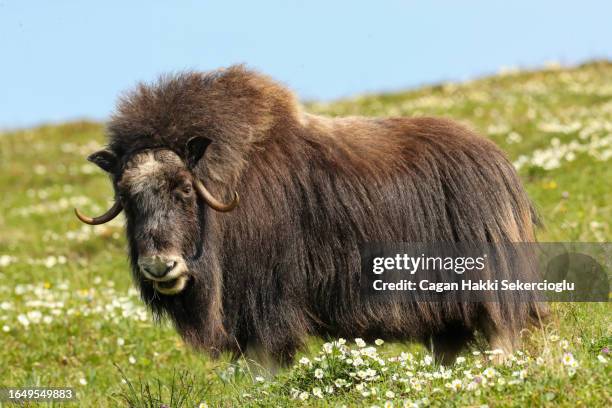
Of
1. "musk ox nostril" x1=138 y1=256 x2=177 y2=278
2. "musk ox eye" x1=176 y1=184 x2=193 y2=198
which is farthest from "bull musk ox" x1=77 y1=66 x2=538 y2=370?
"musk ox nostril" x1=138 y1=256 x2=177 y2=278

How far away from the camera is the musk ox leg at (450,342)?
14.6 feet

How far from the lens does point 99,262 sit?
8.25 m

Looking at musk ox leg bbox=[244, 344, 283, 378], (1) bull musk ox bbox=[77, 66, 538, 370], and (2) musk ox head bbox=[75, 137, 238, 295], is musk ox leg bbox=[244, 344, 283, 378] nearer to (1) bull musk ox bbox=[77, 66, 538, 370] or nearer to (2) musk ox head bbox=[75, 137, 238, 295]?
(1) bull musk ox bbox=[77, 66, 538, 370]

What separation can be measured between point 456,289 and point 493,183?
0.58 metres

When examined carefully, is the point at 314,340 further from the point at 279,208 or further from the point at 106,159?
the point at 106,159

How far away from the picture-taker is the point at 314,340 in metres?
4.38

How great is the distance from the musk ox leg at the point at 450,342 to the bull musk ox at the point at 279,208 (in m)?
0.03

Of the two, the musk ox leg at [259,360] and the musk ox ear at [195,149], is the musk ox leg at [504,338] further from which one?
the musk ox ear at [195,149]

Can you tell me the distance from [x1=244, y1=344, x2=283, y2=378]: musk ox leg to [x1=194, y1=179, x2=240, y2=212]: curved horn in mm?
712

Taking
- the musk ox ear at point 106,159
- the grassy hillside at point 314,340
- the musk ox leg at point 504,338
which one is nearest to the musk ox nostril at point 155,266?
the grassy hillside at point 314,340

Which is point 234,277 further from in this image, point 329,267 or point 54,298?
point 54,298

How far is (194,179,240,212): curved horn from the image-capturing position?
387 cm

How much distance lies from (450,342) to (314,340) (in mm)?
723

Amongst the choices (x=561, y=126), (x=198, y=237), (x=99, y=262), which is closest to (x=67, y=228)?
(x=99, y=262)
